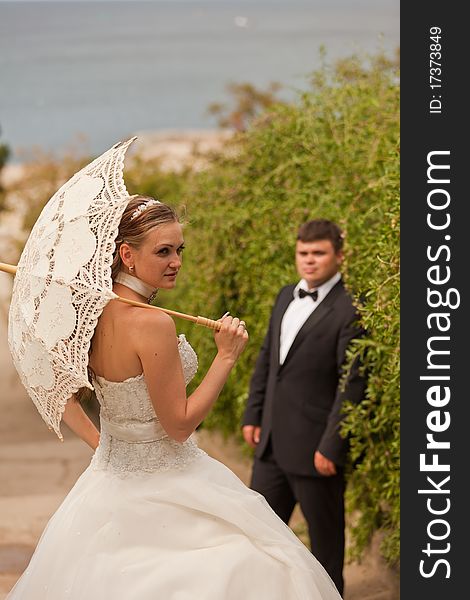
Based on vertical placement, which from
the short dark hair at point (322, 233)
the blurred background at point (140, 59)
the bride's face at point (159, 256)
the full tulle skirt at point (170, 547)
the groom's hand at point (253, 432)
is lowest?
the full tulle skirt at point (170, 547)

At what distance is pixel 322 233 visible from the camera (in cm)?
462

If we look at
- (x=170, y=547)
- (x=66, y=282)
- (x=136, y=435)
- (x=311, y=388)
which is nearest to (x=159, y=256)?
(x=66, y=282)

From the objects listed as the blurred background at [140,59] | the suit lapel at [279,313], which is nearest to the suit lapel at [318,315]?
the suit lapel at [279,313]

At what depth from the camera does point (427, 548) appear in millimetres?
3629

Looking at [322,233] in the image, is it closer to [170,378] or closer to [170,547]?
[170,378]

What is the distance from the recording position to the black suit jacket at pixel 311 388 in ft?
15.0

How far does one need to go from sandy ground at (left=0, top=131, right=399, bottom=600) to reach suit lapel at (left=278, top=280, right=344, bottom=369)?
1206 mm

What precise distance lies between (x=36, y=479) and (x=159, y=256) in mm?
5183

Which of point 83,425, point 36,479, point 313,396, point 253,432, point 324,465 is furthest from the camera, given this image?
point 36,479

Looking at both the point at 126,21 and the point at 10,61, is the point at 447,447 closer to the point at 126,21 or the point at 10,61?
the point at 10,61

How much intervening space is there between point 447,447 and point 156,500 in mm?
1041

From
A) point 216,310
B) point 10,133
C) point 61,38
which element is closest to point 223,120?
point 216,310

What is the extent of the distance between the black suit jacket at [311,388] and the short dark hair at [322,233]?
188 mm

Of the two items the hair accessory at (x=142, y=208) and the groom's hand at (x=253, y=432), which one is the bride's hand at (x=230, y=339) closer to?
the hair accessory at (x=142, y=208)
